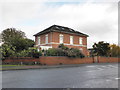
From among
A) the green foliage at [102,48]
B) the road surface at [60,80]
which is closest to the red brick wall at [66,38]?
the green foliage at [102,48]

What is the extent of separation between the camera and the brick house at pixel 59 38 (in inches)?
1223

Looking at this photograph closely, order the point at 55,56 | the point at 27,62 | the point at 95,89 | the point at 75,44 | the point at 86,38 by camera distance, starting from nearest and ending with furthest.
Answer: the point at 95,89 → the point at 27,62 → the point at 55,56 → the point at 75,44 → the point at 86,38

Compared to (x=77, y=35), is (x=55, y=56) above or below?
below

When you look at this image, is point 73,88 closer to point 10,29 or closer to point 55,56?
point 55,56

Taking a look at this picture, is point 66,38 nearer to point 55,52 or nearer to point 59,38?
point 59,38

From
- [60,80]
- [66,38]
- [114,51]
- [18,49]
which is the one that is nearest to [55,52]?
[18,49]

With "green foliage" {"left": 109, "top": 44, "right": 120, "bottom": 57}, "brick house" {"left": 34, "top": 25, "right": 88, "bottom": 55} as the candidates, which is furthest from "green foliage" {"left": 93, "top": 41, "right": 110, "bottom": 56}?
"green foliage" {"left": 109, "top": 44, "right": 120, "bottom": 57}

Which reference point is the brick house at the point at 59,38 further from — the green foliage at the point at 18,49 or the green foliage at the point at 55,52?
the green foliage at the point at 55,52

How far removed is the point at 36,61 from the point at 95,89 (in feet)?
55.5

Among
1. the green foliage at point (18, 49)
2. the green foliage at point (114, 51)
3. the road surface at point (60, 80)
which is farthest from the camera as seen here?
the green foliage at point (114, 51)

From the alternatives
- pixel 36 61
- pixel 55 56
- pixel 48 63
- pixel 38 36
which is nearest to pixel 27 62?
pixel 36 61

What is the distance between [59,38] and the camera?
3222 centimetres

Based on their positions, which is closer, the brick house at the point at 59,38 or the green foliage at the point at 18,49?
the green foliage at the point at 18,49

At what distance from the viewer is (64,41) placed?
33188 mm
